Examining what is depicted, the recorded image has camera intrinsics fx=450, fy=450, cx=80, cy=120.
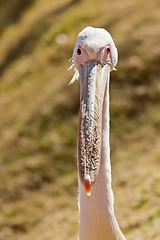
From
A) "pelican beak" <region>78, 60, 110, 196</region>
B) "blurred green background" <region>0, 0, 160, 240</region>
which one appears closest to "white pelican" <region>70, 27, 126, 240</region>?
"pelican beak" <region>78, 60, 110, 196</region>

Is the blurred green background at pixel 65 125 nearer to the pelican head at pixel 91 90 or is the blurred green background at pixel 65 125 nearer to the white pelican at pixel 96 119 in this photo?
the white pelican at pixel 96 119

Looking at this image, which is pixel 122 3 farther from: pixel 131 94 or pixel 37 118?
pixel 37 118

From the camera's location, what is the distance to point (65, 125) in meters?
9.96

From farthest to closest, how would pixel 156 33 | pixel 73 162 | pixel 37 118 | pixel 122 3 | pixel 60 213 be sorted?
pixel 122 3, pixel 156 33, pixel 37 118, pixel 73 162, pixel 60 213

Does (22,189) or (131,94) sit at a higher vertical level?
(131,94)

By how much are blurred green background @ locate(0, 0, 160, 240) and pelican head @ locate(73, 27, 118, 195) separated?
117 inches

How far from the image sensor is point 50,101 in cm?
1031

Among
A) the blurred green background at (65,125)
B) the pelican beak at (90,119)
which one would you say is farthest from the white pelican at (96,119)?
the blurred green background at (65,125)

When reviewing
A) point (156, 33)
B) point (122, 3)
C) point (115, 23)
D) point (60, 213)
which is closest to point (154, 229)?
point (60, 213)

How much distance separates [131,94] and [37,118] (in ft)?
7.19

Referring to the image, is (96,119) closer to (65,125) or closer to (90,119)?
(90,119)

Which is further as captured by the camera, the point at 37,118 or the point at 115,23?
the point at 115,23

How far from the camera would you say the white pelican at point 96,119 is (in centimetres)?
370

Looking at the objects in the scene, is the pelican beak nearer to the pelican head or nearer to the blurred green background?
the pelican head
